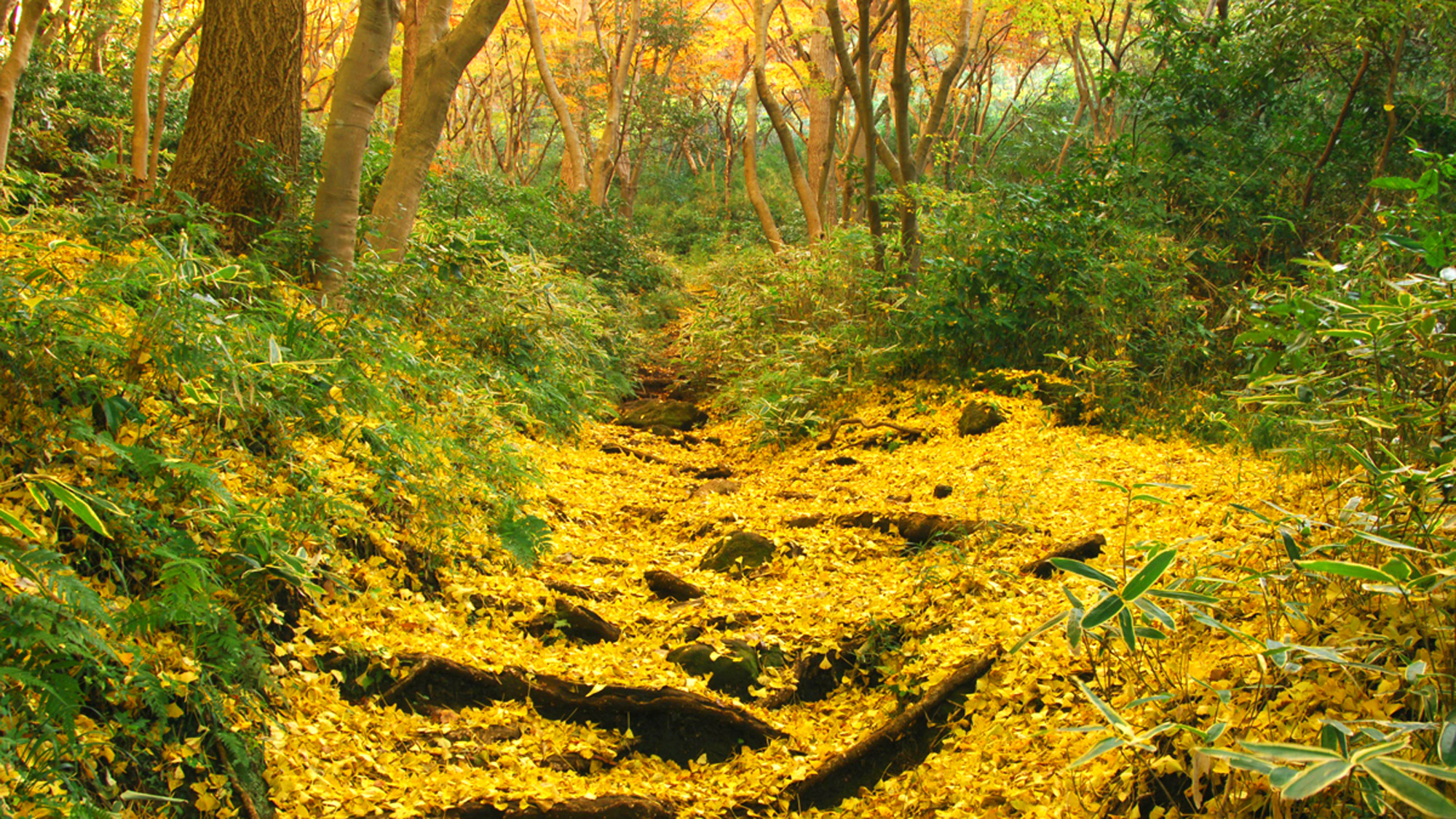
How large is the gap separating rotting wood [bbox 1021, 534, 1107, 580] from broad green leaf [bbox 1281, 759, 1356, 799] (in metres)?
2.52

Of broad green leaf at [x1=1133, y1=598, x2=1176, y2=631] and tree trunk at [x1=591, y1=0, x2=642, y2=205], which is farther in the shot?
tree trunk at [x1=591, y1=0, x2=642, y2=205]

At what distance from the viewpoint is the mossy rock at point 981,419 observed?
19.7 ft

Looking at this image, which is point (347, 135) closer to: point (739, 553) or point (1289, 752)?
point (739, 553)

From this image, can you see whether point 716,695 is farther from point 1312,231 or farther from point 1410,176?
point 1410,176

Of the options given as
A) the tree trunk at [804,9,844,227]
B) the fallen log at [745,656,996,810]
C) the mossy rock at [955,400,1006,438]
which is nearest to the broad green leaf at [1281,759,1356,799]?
the fallen log at [745,656,996,810]

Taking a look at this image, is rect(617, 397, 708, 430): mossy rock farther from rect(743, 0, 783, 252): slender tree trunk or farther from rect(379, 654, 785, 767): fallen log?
rect(379, 654, 785, 767): fallen log

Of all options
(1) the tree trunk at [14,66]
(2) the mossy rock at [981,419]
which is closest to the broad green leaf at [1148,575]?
(2) the mossy rock at [981,419]

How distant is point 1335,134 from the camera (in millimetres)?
7484

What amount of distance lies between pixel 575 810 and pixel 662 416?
20.2 ft

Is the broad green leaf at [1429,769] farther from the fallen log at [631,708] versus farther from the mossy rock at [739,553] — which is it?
the mossy rock at [739,553]

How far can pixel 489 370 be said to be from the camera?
6445mm

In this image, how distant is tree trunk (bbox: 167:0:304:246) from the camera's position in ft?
17.2

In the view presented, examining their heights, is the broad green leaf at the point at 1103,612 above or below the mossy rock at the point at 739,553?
above

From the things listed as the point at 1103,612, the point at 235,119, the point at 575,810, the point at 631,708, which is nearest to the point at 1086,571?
the point at 1103,612
